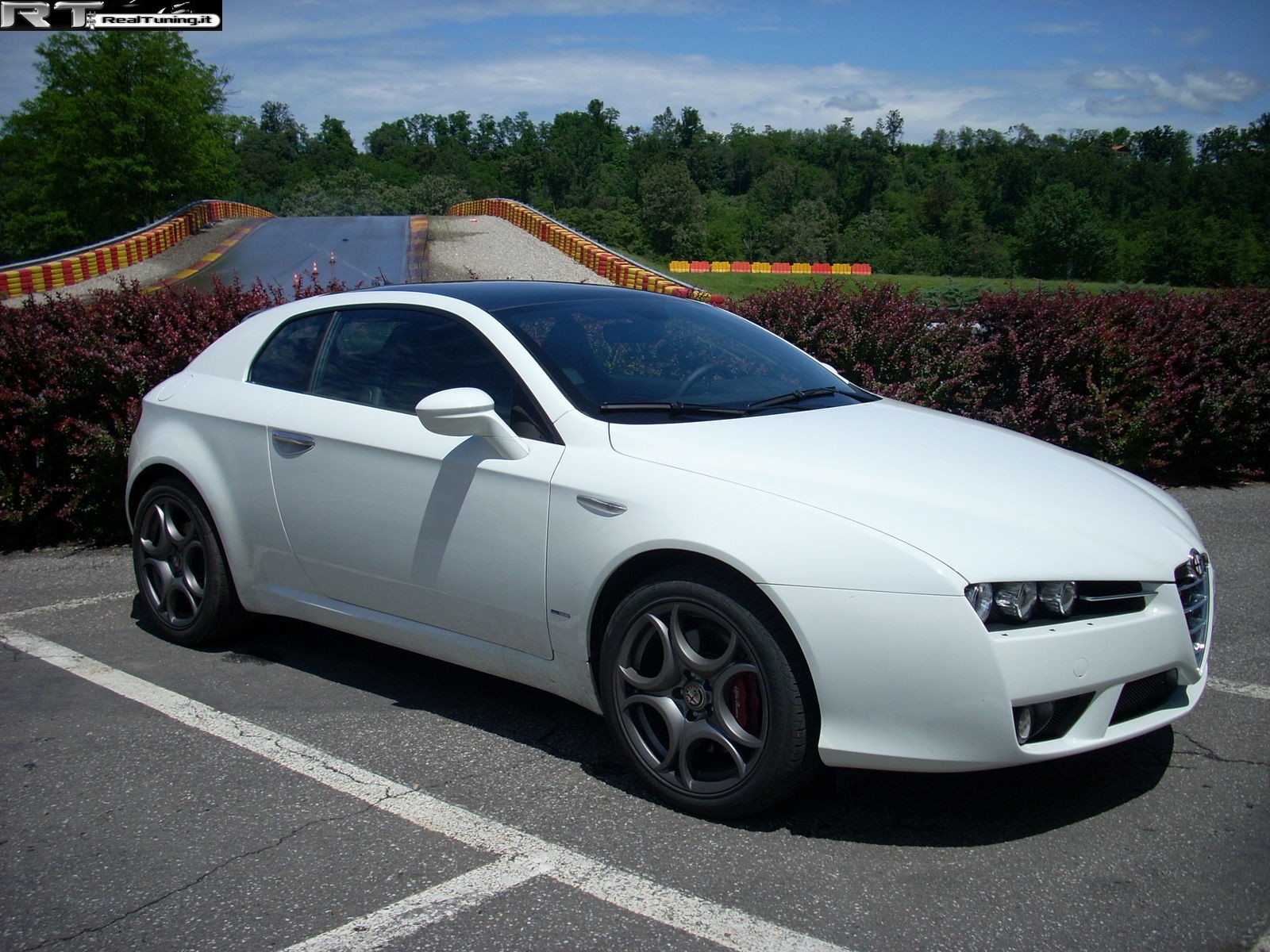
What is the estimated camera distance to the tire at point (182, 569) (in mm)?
4801

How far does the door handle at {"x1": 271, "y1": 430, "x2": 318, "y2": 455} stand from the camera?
4.34m

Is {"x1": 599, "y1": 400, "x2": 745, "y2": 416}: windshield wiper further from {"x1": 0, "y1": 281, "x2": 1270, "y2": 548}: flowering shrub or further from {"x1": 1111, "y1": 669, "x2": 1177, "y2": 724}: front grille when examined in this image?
{"x1": 0, "y1": 281, "x2": 1270, "y2": 548}: flowering shrub

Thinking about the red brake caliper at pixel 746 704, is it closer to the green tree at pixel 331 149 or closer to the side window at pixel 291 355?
the side window at pixel 291 355

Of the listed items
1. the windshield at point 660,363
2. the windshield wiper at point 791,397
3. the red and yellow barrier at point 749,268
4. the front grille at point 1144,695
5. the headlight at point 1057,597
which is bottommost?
the red and yellow barrier at point 749,268

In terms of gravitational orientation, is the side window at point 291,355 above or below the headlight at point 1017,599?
above

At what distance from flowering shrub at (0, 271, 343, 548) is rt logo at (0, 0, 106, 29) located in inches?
251

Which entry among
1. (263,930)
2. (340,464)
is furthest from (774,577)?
(340,464)

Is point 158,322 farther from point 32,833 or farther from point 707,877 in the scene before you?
point 707,877

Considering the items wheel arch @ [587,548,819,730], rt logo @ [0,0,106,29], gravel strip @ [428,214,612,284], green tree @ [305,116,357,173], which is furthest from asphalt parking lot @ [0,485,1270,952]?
green tree @ [305,116,357,173]

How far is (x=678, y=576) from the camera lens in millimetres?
3303

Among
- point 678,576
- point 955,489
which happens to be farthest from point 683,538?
point 955,489

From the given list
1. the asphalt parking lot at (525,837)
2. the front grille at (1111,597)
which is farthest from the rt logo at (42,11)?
the front grille at (1111,597)

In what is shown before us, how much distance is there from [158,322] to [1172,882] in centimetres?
661

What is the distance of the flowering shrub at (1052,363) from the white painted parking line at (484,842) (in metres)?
5.18
